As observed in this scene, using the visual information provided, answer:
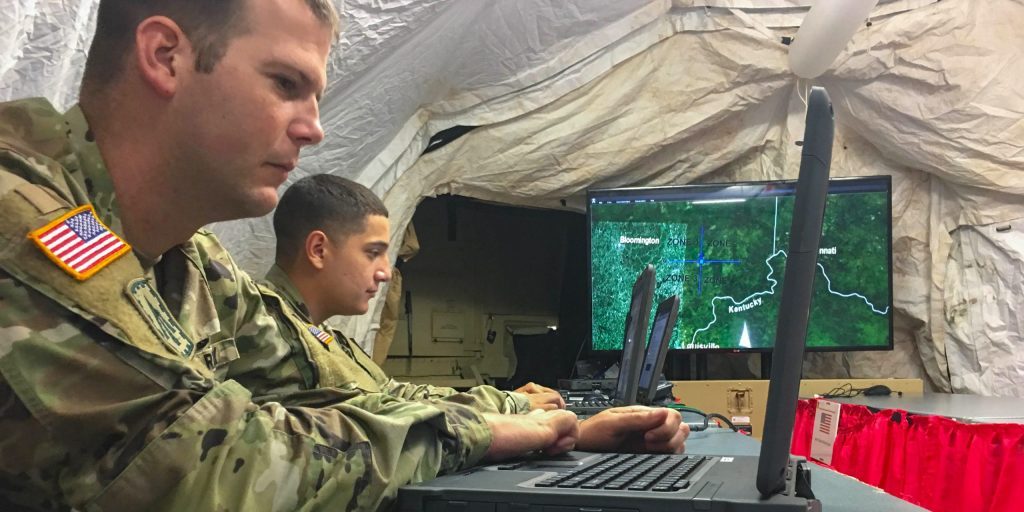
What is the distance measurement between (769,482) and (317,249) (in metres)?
1.32

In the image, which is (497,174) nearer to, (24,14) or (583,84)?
(583,84)

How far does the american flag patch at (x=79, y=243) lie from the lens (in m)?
0.49

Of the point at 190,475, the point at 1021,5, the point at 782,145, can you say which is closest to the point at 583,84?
the point at 782,145

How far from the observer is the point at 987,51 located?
2752 mm

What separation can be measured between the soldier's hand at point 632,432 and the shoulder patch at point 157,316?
51 centimetres

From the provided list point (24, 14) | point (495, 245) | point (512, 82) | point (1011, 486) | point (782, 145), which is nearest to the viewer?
point (24, 14)

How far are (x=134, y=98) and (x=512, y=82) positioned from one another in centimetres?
215

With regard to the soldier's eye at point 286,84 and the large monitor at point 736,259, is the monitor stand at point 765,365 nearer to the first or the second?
the large monitor at point 736,259

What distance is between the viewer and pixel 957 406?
80.1 inches

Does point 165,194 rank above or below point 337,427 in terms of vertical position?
above

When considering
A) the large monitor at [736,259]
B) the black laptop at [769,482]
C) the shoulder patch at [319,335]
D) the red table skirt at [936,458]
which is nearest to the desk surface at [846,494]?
the black laptop at [769,482]

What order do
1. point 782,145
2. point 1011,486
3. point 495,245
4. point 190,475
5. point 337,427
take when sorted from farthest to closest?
point 495,245 → point 782,145 → point 1011,486 → point 337,427 → point 190,475

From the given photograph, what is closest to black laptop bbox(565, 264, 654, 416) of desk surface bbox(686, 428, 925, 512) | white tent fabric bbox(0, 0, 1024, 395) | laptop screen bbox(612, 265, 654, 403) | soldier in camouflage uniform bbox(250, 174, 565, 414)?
laptop screen bbox(612, 265, 654, 403)

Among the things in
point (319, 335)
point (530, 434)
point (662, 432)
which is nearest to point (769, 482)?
point (530, 434)
